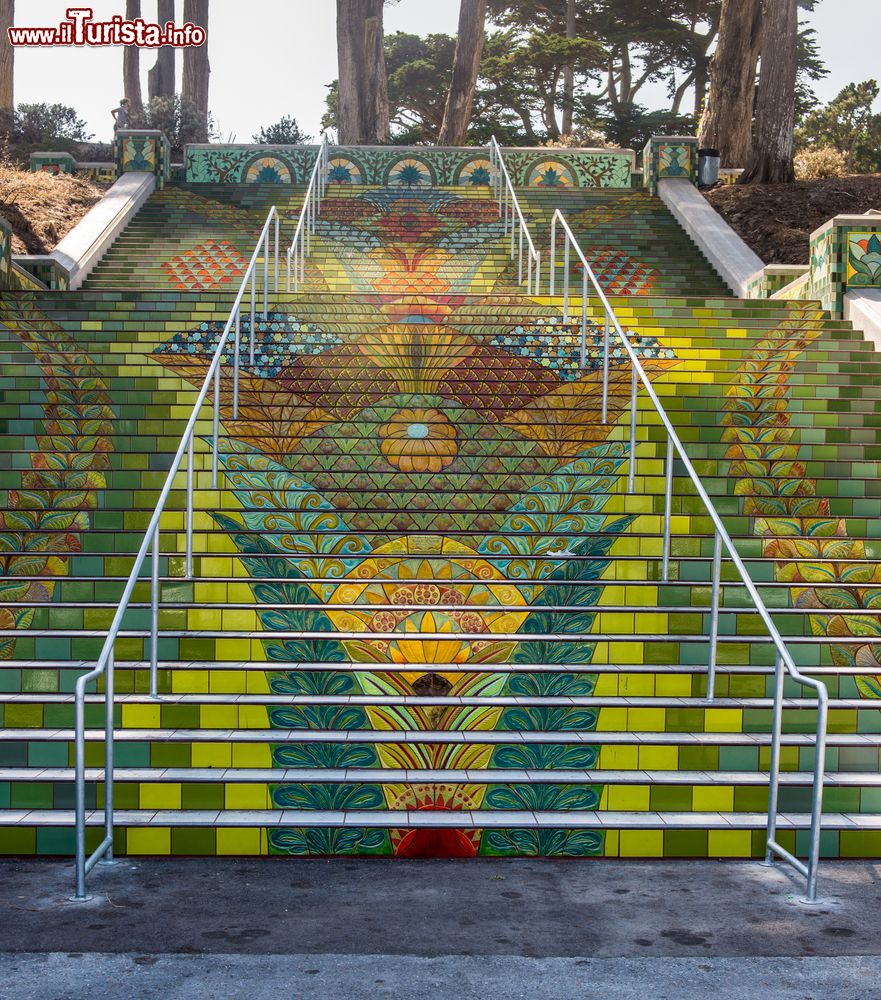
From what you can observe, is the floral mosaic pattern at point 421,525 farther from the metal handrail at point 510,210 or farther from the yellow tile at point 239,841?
the metal handrail at point 510,210

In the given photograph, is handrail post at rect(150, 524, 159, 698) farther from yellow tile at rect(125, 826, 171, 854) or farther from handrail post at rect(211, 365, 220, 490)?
handrail post at rect(211, 365, 220, 490)

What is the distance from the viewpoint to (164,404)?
8.45m

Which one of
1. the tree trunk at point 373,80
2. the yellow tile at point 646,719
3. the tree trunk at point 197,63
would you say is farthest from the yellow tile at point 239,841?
the tree trunk at point 197,63

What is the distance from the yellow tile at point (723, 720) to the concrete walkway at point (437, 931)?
31.8 inches

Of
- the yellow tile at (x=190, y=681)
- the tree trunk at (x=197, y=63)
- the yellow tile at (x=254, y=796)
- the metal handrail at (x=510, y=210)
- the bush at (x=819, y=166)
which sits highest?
the tree trunk at (x=197, y=63)

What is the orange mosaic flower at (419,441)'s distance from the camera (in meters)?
7.81

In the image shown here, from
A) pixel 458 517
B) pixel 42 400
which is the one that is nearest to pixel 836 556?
pixel 458 517

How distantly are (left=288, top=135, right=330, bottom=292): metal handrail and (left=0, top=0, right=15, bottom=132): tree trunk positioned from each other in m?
7.99

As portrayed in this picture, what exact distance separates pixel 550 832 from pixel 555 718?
681 mm

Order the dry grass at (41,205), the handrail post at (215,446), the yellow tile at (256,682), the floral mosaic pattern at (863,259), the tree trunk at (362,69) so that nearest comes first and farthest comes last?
the yellow tile at (256,682)
the handrail post at (215,446)
the floral mosaic pattern at (863,259)
the dry grass at (41,205)
the tree trunk at (362,69)

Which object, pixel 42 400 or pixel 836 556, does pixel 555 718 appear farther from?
pixel 42 400

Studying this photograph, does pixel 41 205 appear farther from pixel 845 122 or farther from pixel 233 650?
pixel 845 122

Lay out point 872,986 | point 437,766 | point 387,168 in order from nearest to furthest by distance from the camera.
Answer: point 872,986 → point 437,766 → point 387,168

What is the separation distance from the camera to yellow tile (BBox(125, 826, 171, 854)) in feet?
16.5
